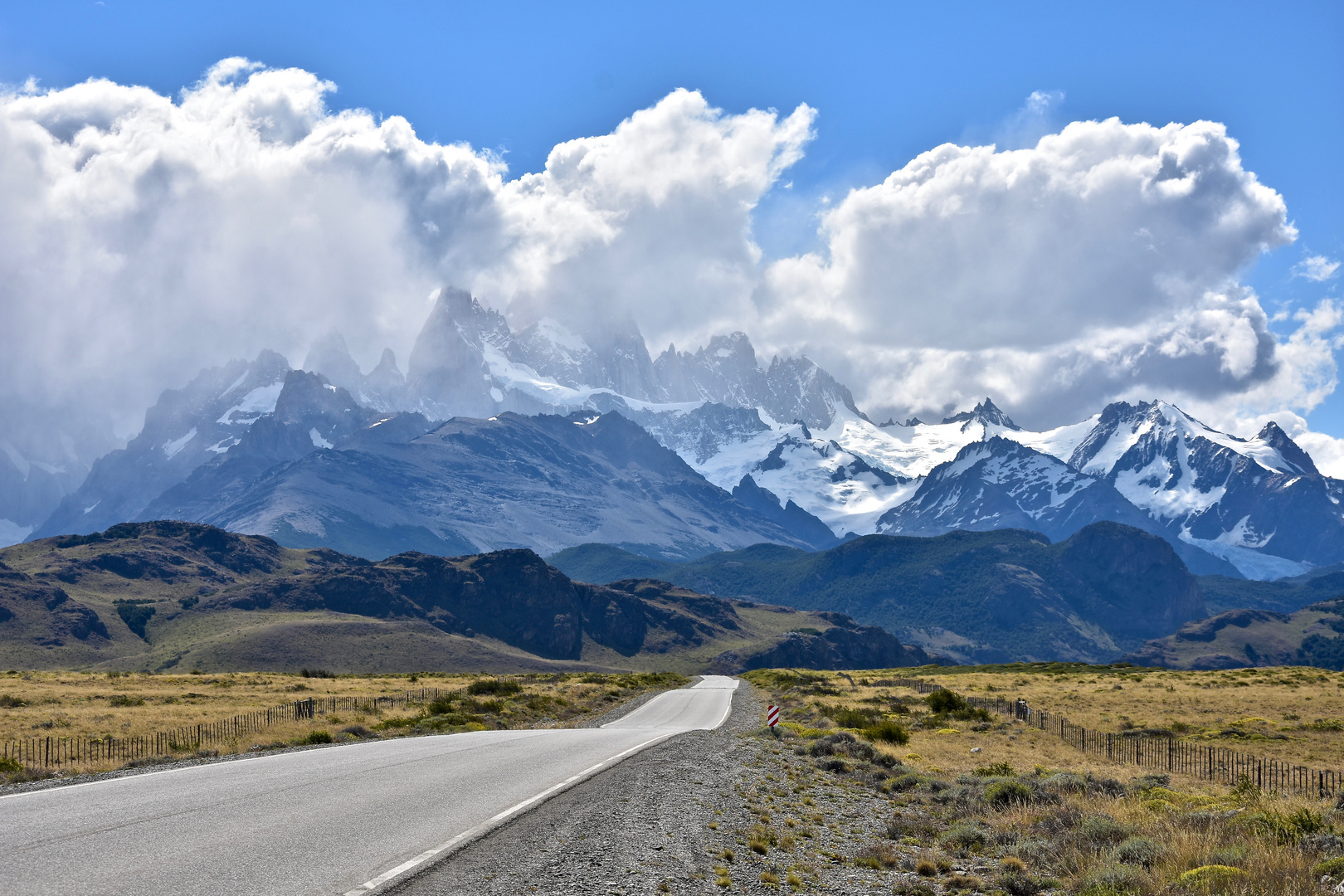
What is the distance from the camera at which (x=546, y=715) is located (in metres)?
53.1

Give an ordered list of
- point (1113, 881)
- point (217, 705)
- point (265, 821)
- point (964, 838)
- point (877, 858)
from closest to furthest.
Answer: point (1113, 881)
point (265, 821)
point (877, 858)
point (964, 838)
point (217, 705)

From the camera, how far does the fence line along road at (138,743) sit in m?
29.8

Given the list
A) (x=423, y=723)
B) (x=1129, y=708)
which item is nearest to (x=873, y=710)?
(x=1129, y=708)

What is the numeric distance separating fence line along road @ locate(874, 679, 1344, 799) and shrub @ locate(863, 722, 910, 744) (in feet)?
23.7

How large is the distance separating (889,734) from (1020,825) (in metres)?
22.3

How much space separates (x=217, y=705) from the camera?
182ft

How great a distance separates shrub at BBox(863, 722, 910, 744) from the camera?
128 feet

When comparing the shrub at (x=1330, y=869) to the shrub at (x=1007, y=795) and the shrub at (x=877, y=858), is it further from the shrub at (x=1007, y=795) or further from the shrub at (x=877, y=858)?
the shrub at (x=1007, y=795)

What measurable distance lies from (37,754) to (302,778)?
17814 mm

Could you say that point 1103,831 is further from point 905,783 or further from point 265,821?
point 265,821

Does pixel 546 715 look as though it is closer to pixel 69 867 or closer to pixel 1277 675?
pixel 69 867

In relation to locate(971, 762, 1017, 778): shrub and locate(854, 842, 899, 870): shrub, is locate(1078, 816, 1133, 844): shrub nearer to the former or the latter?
locate(854, 842, 899, 870): shrub

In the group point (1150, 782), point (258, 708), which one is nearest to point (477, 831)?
point (1150, 782)

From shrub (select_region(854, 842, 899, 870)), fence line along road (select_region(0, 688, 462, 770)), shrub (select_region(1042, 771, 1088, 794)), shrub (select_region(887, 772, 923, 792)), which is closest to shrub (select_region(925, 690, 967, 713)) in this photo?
shrub (select_region(887, 772, 923, 792))
